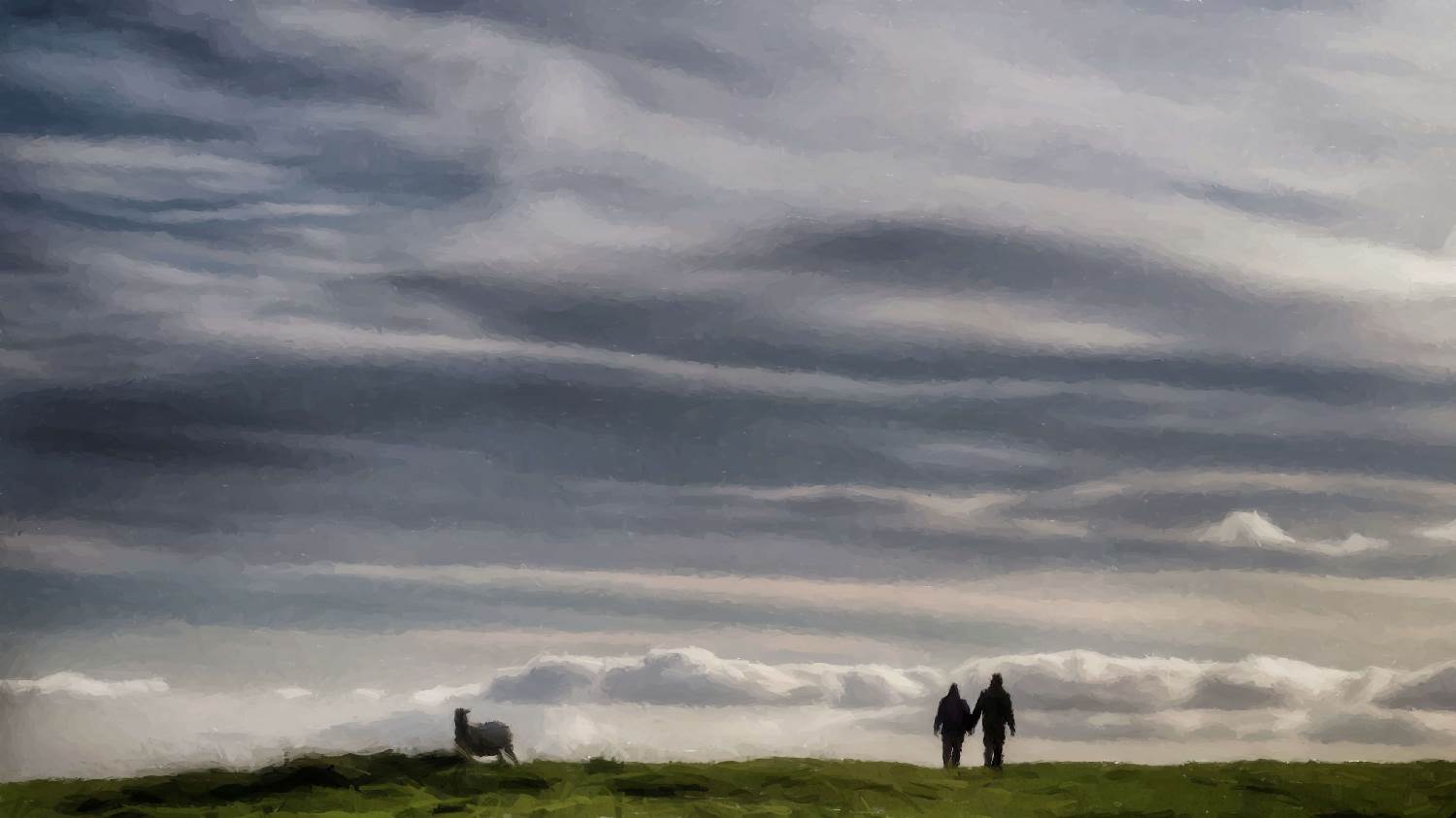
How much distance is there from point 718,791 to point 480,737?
263 cm

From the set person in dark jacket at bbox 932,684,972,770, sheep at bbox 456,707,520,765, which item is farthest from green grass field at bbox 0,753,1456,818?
person in dark jacket at bbox 932,684,972,770

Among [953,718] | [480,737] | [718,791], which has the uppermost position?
[953,718]

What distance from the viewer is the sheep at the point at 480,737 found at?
45.8 feet

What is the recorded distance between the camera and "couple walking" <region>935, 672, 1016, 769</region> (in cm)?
1448

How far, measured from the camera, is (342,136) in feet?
48.5

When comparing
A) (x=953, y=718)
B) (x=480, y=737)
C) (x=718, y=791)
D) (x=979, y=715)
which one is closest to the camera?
(x=718, y=791)

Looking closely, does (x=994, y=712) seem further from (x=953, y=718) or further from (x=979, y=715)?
(x=953, y=718)

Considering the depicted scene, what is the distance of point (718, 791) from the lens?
43.0ft

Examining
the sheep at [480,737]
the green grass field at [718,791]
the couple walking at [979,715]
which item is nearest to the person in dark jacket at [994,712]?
the couple walking at [979,715]

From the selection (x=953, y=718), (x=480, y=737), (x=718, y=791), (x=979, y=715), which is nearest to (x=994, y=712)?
(x=979, y=715)

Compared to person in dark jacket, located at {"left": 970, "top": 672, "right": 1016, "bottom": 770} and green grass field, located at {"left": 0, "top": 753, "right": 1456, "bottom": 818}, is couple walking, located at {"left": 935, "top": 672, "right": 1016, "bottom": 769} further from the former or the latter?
green grass field, located at {"left": 0, "top": 753, "right": 1456, "bottom": 818}

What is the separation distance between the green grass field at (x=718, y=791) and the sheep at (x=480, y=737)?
0.20 m

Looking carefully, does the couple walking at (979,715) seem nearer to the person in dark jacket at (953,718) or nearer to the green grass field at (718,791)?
the person in dark jacket at (953,718)

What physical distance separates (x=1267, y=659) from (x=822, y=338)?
5699 millimetres
